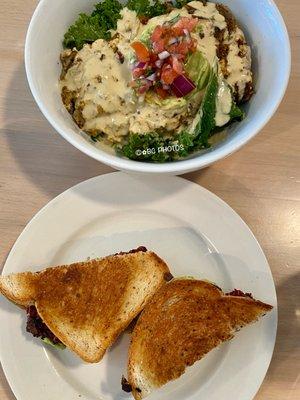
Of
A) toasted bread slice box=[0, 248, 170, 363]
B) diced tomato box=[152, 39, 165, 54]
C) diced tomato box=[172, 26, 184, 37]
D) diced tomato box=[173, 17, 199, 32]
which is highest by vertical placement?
diced tomato box=[173, 17, 199, 32]

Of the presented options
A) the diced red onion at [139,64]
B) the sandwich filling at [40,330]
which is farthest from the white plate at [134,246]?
the diced red onion at [139,64]

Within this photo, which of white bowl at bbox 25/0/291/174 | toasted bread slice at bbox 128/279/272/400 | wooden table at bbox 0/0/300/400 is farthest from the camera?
wooden table at bbox 0/0/300/400

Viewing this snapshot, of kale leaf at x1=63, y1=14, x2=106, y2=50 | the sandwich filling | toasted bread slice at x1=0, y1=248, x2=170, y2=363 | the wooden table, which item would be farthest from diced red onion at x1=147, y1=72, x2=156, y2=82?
the sandwich filling

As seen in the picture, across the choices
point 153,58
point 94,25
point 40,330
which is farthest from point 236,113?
point 40,330

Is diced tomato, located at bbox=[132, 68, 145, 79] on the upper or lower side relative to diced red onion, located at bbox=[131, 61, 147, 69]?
lower

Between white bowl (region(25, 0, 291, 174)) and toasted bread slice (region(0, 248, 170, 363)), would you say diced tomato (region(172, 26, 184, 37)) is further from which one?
toasted bread slice (region(0, 248, 170, 363))

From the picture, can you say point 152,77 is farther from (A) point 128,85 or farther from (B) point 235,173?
(B) point 235,173
